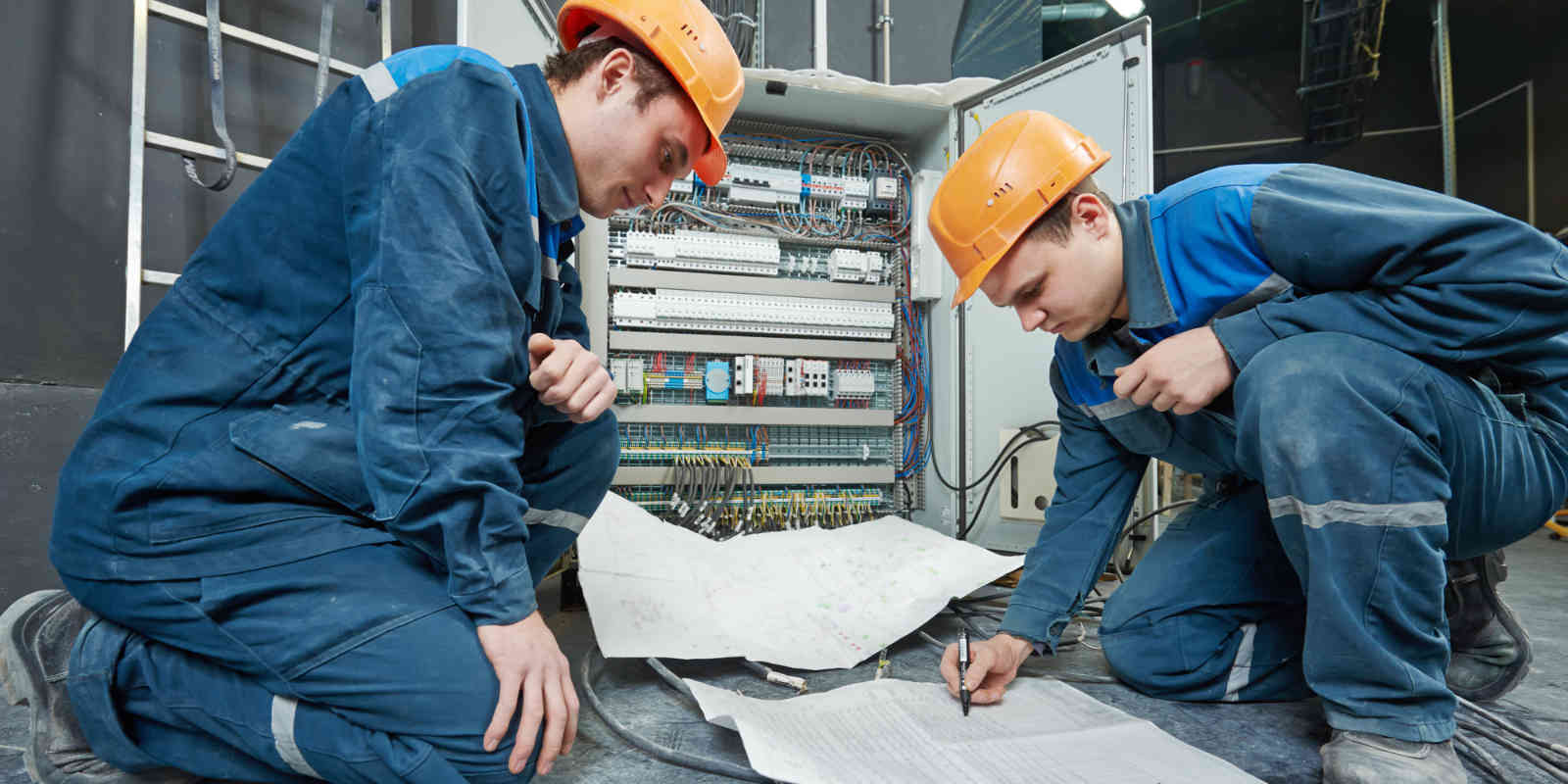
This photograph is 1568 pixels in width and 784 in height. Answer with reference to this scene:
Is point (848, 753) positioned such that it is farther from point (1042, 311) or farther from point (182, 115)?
point (182, 115)

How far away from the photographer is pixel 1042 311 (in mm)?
1156

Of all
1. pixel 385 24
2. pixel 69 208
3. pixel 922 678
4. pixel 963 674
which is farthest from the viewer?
pixel 385 24

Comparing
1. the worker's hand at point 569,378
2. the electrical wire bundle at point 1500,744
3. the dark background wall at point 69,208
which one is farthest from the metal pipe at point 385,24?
the electrical wire bundle at point 1500,744

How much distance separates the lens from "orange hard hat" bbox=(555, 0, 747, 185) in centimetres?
95

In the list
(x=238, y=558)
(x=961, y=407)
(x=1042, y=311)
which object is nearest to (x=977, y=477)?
(x=961, y=407)

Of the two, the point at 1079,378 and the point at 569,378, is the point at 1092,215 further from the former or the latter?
the point at 569,378

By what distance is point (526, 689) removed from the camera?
0.71m

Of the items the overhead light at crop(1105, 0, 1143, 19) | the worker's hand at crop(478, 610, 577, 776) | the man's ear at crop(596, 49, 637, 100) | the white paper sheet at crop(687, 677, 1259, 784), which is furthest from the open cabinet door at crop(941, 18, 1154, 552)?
the overhead light at crop(1105, 0, 1143, 19)

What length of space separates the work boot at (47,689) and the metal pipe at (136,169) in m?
0.91

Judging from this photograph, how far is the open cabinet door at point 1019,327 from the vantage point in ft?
6.44

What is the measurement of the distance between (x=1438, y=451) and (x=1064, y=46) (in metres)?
5.27

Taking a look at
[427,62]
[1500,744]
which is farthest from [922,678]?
[427,62]

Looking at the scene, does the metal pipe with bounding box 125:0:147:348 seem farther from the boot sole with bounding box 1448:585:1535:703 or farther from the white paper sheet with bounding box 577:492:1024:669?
the boot sole with bounding box 1448:585:1535:703

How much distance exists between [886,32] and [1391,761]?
292 centimetres
